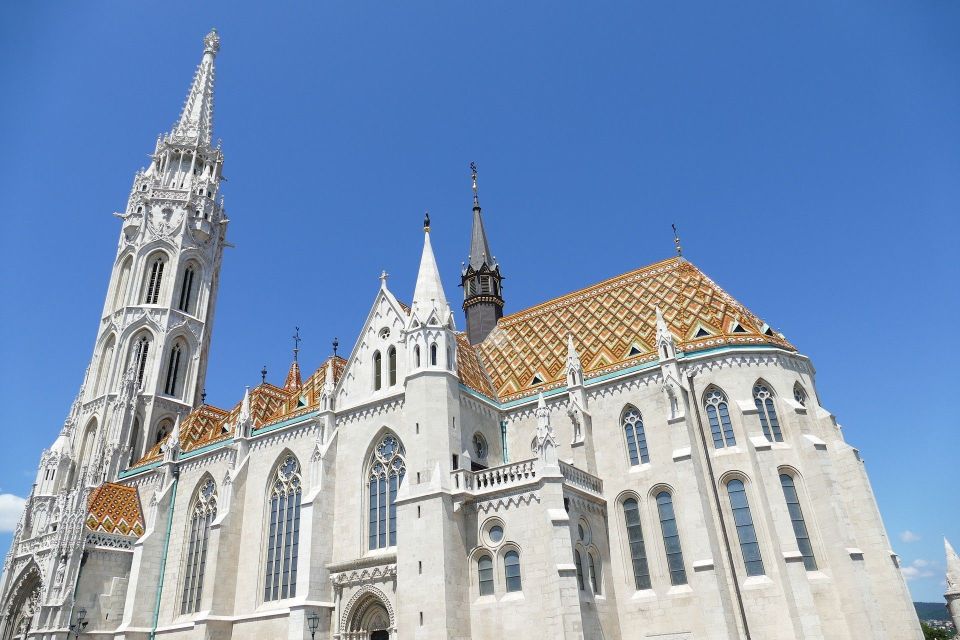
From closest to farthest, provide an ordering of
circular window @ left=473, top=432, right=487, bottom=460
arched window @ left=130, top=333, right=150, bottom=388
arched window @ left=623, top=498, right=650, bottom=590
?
1. arched window @ left=623, top=498, right=650, bottom=590
2. circular window @ left=473, top=432, right=487, bottom=460
3. arched window @ left=130, top=333, right=150, bottom=388

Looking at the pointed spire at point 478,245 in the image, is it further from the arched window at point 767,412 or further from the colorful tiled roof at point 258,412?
the arched window at point 767,412

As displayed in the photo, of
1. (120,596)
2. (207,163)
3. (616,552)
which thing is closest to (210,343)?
(207,163)

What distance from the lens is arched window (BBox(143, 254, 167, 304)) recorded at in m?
46.5

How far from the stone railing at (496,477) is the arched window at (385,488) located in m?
3.17

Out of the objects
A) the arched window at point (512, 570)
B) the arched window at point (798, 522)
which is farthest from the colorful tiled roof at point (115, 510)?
the arched window at point (798, 522)

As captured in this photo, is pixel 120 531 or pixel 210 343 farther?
pixel 210 343

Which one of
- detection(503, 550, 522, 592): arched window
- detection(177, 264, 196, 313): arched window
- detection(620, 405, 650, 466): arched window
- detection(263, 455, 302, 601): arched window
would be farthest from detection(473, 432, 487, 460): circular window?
detection(177, 264, 196, 313): arched window

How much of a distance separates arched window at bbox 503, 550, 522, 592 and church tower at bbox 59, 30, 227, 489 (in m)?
27.5

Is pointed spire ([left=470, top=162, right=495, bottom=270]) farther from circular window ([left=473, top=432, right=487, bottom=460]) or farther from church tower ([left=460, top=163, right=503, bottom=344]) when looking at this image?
circular window ([left=473, top=432, right=487, bottom=460])

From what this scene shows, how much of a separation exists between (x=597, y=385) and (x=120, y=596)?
26568 millimetres

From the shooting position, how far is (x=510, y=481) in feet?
79.5

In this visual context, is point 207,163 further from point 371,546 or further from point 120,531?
point 371,546

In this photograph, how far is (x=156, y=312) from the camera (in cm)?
4566

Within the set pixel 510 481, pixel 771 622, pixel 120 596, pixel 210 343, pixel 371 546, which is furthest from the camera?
pixel 210 343
